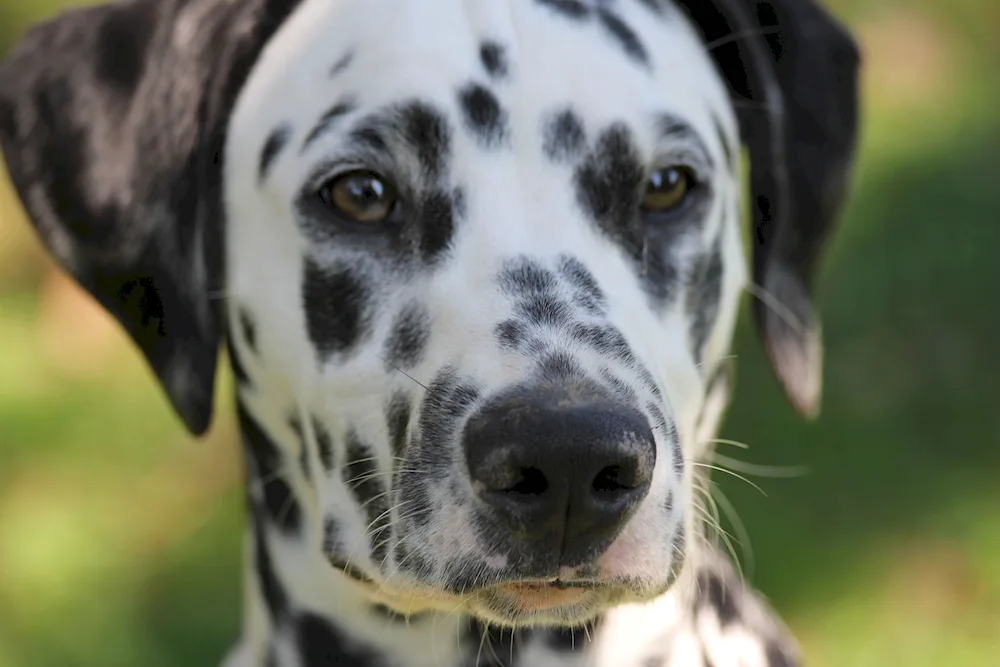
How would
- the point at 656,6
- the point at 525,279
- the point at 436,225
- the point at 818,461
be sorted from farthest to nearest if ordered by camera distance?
the point at 818,461, the point at 656,6, the point at 436,225, the point at 525,279

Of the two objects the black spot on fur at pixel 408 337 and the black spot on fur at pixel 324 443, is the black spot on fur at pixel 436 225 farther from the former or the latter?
the black spot on fur at pixel 324 443

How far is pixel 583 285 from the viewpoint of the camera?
2533mm

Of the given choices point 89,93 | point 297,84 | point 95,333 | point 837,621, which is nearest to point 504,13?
point 297,84

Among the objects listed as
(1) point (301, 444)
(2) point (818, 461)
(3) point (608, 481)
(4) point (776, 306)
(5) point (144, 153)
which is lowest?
(2) point (818, 461)

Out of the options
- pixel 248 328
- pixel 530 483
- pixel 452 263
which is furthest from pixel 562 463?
pixel 248 328

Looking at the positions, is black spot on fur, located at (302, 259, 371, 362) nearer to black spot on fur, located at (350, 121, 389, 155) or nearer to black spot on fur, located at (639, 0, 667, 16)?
black spot on fur, located at (350, 121, 389, 155)

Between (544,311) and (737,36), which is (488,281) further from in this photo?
(737,36)

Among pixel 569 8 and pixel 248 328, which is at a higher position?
pixel 569 8

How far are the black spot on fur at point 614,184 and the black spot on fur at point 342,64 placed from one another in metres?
0.49

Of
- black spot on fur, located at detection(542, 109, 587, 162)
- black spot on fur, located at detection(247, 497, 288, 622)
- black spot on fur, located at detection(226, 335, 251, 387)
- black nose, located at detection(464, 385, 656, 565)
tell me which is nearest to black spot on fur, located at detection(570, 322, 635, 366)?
black nose, located at detection(464, 385, 656, 565)

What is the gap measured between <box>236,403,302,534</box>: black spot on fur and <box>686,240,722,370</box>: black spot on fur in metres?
0.89

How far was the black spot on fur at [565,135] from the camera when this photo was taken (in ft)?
8.72

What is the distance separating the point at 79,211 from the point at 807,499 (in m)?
3.31

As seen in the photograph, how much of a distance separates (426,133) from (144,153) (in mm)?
650
